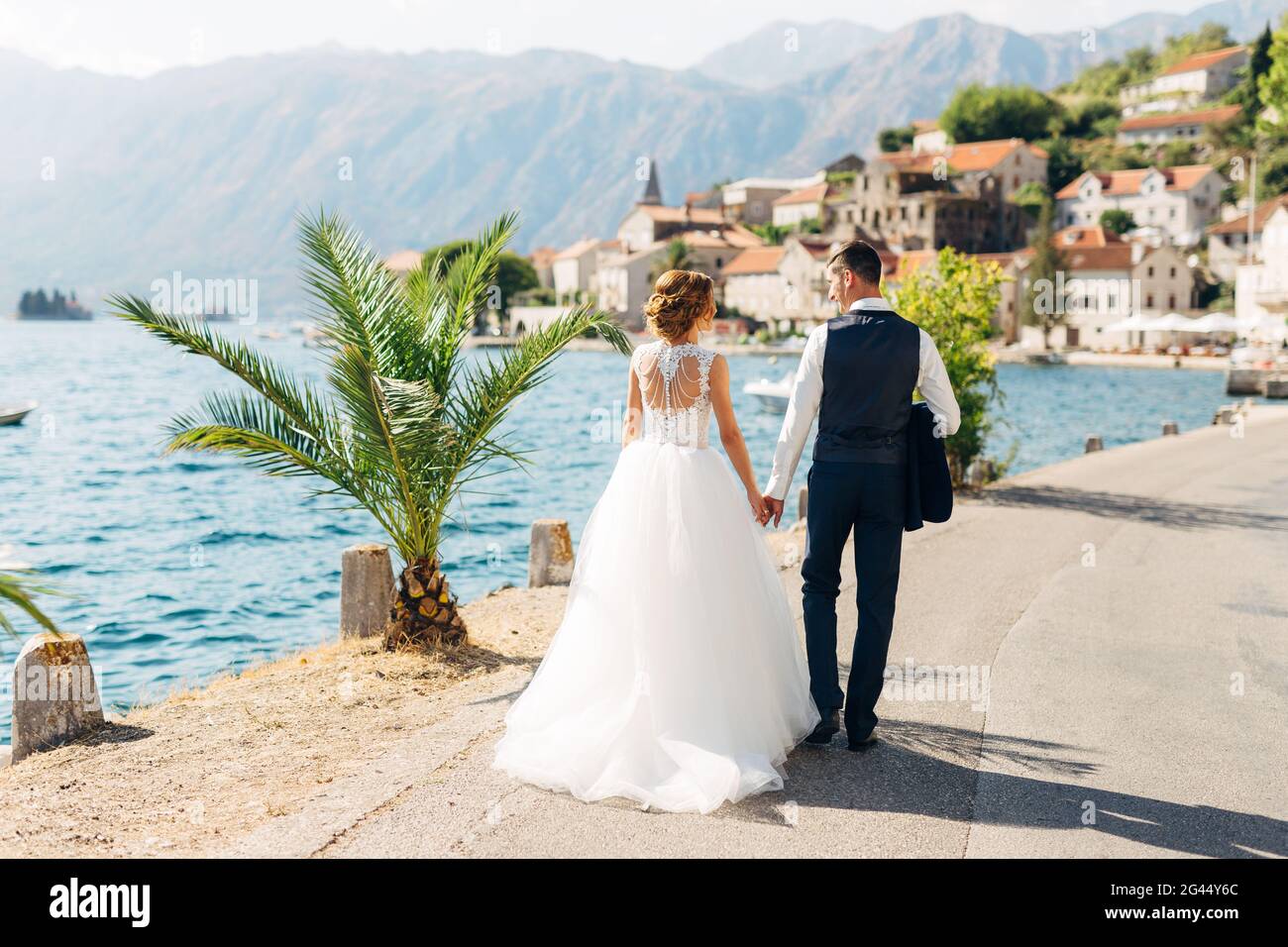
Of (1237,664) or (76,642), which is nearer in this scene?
(76,642)

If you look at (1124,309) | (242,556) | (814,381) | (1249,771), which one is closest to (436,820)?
(814,381)

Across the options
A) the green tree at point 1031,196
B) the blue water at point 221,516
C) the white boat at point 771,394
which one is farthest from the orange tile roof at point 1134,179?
the white boat at point 771,394

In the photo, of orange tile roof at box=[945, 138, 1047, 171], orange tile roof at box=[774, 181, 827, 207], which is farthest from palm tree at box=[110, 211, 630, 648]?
orange tile roof at box=[774, 181, 827, 207]

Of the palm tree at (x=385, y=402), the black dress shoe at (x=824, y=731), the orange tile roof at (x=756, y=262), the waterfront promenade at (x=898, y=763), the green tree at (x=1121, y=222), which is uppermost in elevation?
the green tree at (x=1121, y=222)

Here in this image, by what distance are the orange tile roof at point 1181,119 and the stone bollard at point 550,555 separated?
13710 cm

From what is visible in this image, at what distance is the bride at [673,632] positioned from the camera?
529 cm

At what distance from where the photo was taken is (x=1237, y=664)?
303 inches

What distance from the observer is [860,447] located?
5.66 m

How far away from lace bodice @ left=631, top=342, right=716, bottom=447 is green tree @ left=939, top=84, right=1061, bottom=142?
148723 millimetres

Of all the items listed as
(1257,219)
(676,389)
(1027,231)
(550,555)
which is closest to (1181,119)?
(1027,231)

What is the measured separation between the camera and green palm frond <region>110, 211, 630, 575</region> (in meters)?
8.09

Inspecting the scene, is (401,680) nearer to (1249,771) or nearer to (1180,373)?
(1249,771)

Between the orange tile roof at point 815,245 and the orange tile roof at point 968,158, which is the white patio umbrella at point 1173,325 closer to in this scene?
the orange tile roof at point 815,245
